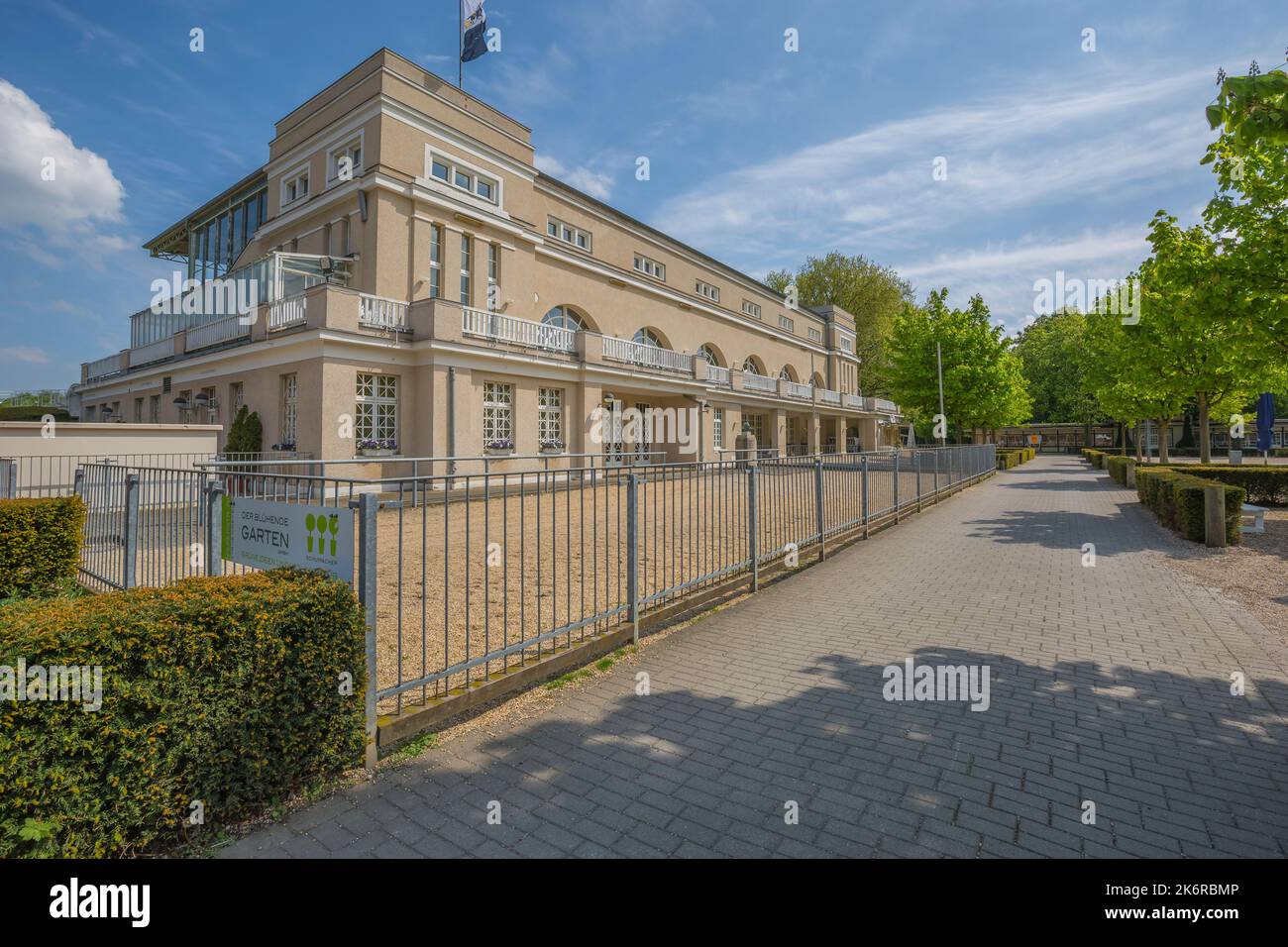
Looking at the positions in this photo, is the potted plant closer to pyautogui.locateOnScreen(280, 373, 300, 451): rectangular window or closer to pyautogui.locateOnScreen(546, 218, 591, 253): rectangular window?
pyautogui.locateOnScreen(280, 373, 300, 451): rectangular window

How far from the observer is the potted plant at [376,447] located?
16.4m

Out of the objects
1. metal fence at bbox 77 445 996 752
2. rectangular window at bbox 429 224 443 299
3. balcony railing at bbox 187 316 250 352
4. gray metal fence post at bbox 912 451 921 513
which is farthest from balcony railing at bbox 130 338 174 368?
gray metal fence post at bbox 912 451 921 513

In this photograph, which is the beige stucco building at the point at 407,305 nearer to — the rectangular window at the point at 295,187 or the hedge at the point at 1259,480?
the rectangular window at the point at 295,187

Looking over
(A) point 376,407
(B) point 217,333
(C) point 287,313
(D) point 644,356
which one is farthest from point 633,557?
(B) point 217,333

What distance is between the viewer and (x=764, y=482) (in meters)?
8.21

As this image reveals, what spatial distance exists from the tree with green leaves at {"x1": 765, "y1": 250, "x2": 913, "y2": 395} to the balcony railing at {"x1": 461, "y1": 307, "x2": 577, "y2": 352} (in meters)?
43.7

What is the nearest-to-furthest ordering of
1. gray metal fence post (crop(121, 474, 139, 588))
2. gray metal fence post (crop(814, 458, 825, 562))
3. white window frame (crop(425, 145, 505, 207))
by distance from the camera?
gray metal fence post (crop(121, 474, 139, 588)), gray metal fence post (crop(814, 458, 825, 562)), white window frame (crop(425, 145, 505, 207))

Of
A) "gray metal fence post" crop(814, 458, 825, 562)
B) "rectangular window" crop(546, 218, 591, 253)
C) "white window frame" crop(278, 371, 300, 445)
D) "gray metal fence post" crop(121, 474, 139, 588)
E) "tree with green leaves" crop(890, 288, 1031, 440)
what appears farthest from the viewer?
"tree with green leaves" crop(890, 288, 1031, 440)

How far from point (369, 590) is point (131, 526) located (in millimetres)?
5044

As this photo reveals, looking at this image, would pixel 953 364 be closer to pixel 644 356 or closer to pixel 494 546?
pixel 644 356

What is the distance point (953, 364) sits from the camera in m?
36.7

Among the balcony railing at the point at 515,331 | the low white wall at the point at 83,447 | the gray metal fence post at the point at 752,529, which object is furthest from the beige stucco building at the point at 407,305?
the gray metal fence post at the point at 752,529

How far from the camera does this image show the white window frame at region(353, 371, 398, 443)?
16.4 metres
